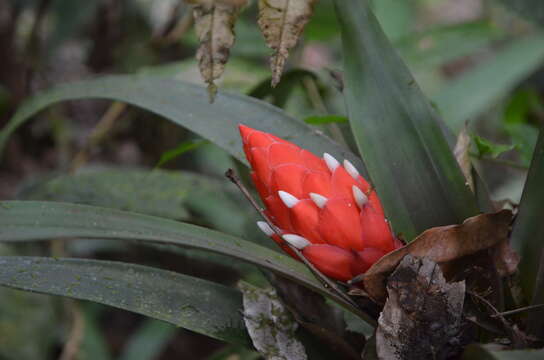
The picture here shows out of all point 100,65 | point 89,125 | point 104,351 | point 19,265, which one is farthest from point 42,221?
point 89,125

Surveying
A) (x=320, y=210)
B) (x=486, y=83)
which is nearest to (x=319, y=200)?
(x=320, y=210)

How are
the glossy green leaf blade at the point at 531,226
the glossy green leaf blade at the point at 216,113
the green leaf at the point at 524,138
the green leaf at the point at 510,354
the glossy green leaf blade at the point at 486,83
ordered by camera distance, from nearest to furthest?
the green leaf at the point at 510,354
the glossy green leaf blade at the point at 531,226
the glossy green leaf blade at the point at 216,113
the green leaf at the point at 524,138
the glossy green leaf blade at the point at 486,83

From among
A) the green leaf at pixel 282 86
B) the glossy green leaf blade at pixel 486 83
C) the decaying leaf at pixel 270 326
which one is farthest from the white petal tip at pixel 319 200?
the glossy green leaf blade at pixel 486 83

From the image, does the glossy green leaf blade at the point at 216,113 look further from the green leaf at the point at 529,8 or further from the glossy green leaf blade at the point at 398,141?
the green leaf at the point at 529,8

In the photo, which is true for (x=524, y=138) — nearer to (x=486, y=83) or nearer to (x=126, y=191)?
(x=126, y=191)

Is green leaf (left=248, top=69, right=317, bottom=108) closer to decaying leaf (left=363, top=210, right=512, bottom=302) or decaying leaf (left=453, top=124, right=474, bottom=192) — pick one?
decaying leaf (left=453, top=124, right=474, bottom=192)

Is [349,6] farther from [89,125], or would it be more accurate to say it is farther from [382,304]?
[89,125]
